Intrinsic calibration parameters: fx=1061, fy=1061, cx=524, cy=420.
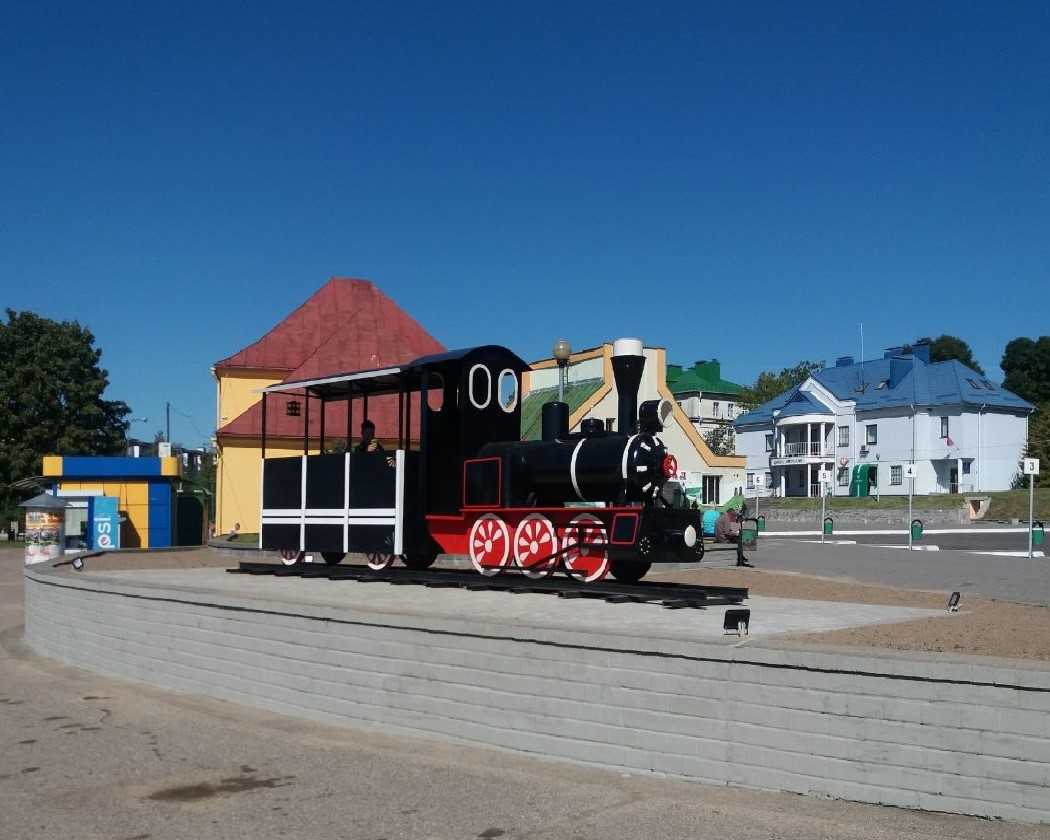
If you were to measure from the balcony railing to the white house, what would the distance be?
6 cm

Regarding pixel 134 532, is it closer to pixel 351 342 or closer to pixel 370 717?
pixel 351 342

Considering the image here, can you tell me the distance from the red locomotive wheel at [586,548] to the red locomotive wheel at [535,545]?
20cm

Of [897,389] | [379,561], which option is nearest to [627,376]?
[379,561]

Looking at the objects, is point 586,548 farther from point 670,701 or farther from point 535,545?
point 670,701

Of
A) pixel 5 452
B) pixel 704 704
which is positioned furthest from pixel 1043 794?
pixel 5 452

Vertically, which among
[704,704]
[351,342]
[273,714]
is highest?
[351,342]

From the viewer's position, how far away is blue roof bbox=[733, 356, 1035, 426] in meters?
62.8

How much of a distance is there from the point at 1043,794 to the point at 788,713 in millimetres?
1396

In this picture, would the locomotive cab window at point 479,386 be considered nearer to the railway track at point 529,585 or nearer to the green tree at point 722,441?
the railway track at point 529,585

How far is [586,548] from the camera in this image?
1277cm

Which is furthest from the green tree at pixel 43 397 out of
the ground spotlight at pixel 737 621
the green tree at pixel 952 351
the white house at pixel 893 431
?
the green tree at pixel 952 351

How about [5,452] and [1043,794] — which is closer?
[1043,794]

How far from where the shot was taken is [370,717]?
859cm

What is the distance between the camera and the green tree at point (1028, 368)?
322 feet
